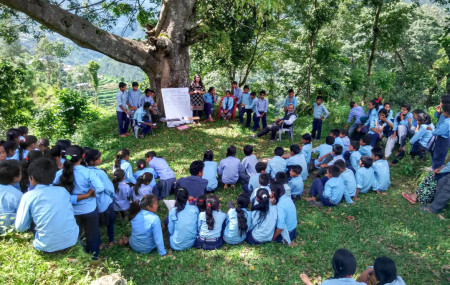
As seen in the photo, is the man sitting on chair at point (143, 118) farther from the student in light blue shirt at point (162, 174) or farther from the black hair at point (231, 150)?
the black hair at point (231, 150)

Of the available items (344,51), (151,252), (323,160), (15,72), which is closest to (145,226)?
(151,252)

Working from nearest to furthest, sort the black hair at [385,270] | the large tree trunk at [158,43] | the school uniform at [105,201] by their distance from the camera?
the black hair at [385,270]
the school uniform at [105,201]
the large tree trunk at [158,43]

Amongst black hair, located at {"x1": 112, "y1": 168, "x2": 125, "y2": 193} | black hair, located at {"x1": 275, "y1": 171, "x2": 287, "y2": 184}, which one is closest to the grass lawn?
black hair, located at {"x1": 112, "y1": 168, "x2": 125, "y2": 193}

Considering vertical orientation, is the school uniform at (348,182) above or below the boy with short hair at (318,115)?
below

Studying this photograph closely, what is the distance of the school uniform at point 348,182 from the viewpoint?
262 inches

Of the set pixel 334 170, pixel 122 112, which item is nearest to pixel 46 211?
pixel 334 170

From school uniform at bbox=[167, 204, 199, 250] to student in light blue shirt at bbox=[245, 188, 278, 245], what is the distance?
0.98 metres

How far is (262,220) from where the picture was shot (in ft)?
16.8

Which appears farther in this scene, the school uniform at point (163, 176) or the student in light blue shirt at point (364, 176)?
the student in light blue shirt at point (364, 176)

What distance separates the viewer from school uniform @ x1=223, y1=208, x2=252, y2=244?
5.12 metres

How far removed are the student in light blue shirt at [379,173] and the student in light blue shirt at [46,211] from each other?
250 inches

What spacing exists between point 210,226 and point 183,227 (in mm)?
448

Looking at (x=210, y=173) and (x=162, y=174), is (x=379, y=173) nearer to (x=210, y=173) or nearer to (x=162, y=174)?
(x=210, y=173)

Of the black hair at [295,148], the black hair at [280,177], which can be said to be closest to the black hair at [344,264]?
the black hair at [280,177]
